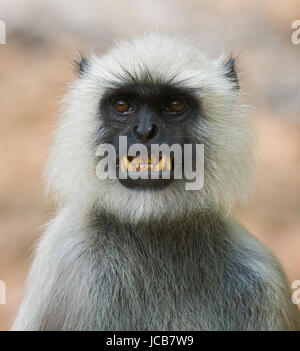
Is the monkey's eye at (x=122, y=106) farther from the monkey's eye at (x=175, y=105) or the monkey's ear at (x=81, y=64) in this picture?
the monkey's ear at (x=81, y=64)

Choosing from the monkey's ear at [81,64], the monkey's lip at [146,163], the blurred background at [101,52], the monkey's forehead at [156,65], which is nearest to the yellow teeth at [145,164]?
the monkey's lip at [146,163]

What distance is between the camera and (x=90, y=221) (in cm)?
369

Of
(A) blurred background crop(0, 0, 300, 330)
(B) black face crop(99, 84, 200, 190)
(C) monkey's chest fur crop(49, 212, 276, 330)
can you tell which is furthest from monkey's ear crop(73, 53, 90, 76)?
(A) blurred background crop(0, 0, 300, 330)

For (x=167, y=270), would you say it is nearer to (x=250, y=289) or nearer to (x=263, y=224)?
(x=250, y=289)

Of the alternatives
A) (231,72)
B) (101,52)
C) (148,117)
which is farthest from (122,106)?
(101,52)

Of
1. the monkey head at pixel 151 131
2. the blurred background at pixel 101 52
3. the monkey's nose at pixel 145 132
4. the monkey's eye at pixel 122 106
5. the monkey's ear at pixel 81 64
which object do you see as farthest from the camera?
the blurred background at pixel 101 52

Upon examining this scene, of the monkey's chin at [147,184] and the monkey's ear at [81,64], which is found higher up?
the monkey's ear at [81,64]

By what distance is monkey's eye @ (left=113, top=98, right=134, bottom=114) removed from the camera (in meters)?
3.63

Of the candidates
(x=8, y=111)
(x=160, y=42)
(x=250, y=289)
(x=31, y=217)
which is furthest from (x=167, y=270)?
(x=8, y=111)

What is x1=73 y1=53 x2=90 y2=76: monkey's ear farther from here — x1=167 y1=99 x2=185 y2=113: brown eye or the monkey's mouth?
the monkey's mouth

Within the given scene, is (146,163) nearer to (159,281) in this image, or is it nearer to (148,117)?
(148,117)

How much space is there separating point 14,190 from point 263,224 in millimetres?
2687

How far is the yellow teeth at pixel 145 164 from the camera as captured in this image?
344 centimetres

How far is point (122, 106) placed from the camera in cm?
364
